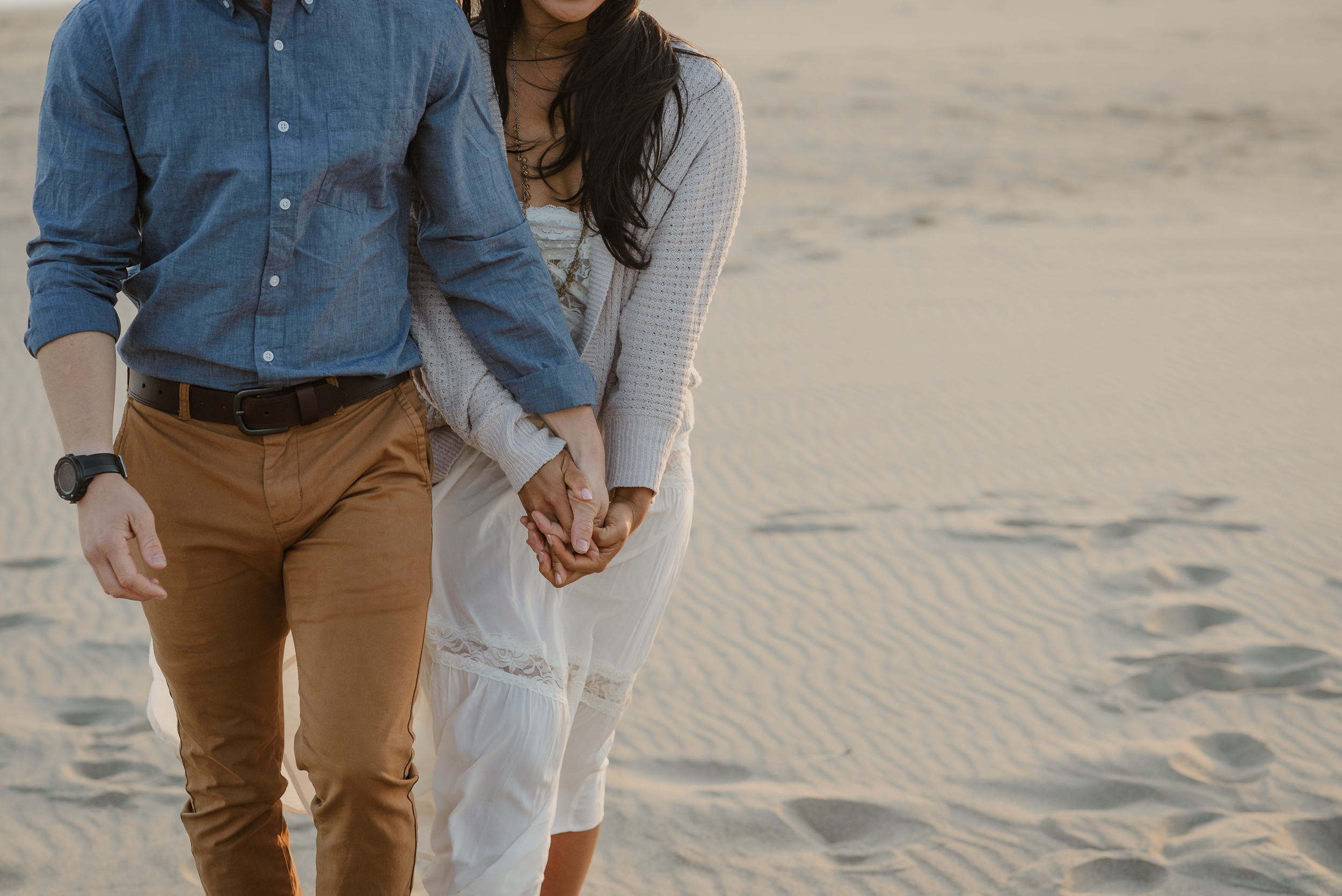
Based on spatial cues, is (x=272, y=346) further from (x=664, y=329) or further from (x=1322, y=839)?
(x=1322, y=839)

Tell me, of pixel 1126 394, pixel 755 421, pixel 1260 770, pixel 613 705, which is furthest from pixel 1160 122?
pixel 613 705

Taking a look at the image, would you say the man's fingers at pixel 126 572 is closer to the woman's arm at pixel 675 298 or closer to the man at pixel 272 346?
the man at pixel 272 346

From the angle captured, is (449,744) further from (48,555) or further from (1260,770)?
(48,555)

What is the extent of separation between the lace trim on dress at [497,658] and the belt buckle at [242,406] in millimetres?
519

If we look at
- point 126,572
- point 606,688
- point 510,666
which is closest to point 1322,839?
point 606,688

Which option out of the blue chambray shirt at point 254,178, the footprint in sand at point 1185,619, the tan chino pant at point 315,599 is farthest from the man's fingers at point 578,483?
the footprint in sand at point 1185,619

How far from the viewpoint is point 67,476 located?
6.06ft

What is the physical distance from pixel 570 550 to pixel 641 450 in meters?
0.24

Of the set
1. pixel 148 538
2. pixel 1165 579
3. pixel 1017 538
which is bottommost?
pixel 1017 538

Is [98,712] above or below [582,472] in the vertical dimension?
below

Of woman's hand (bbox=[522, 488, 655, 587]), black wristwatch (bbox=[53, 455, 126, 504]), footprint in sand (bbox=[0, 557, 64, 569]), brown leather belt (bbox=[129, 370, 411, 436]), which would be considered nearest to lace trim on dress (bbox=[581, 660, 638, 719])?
woman's hand (bbox=[522, 488, 655, 587])

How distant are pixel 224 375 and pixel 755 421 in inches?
204

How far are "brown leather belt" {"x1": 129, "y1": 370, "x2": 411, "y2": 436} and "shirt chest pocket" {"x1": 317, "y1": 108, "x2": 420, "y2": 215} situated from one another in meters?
0.30

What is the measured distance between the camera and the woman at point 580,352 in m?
2.24
